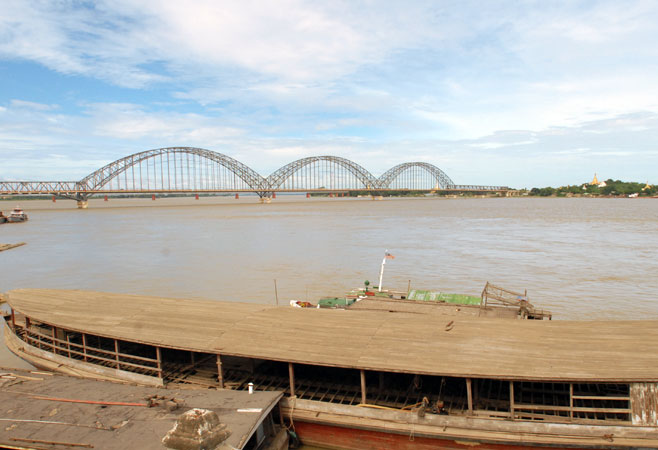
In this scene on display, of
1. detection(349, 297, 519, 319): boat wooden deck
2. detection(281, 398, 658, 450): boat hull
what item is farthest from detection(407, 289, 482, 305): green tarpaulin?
detection(281, 398, 658, 450): boat hull

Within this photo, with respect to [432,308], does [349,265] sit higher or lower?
lower

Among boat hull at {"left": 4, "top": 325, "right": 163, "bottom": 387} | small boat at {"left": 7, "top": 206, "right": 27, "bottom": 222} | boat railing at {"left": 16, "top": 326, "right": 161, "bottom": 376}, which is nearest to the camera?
boat hull at {"left": 4, "top": 325, "right": 163, "bottom": 387}

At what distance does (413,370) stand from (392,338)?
1.52 meters

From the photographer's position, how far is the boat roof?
932 centimetres

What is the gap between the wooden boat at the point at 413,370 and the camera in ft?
29.6

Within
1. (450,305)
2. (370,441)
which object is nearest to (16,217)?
(450,305)

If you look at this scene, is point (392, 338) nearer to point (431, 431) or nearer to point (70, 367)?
point (431, 431)

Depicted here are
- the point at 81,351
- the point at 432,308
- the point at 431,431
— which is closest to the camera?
the point at 431,431

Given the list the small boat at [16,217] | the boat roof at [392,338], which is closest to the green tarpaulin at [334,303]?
the boat roof at [392,338]

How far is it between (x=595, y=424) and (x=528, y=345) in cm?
198

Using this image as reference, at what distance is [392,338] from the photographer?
36.2 feet

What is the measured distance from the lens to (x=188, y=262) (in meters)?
39.9

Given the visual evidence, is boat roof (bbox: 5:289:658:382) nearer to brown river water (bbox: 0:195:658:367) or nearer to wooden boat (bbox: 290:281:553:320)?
wooden boat (bbox: 290:281:553:320)

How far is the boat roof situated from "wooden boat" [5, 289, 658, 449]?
39 mm
